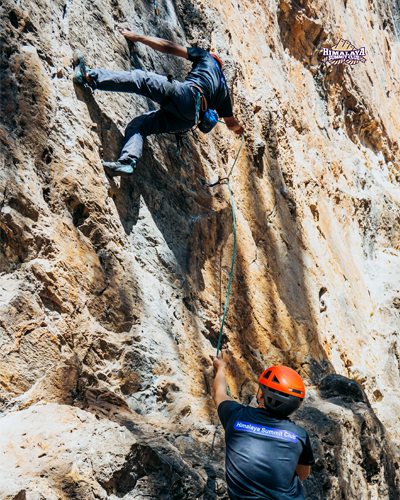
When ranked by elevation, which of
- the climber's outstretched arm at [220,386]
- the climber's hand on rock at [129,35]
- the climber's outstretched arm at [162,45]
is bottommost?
the climber's outstretched arm at [220,386]

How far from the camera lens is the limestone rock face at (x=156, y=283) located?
2.98 metres

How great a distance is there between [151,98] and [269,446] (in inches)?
126

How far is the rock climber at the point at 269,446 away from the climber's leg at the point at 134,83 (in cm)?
276

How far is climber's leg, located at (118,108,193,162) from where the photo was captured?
4.31 meters

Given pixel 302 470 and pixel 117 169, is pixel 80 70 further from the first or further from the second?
pixel 302 470

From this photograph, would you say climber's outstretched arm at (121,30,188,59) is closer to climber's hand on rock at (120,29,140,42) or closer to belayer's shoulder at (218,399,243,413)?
climber's hand on rock at (120,29,140,42)

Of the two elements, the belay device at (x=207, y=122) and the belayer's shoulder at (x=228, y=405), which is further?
the belay device at (x=207, y=122)

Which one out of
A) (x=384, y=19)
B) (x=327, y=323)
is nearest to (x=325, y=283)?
(x=327, y=323)

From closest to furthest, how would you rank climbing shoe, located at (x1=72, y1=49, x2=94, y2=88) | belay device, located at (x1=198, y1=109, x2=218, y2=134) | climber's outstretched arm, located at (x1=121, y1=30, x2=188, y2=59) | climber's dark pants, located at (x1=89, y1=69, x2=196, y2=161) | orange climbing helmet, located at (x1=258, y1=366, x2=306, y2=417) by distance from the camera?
1. orange climbing helmet, located at (x1=258, y1=366, x2=306, y2=417)
2. climbing shoe, located at (x1=72, y1=49, x2=94, y2=88)
3. climber's dark pants, located at (x1=89, y1=69, x2=196, y2=161)
4. climber's outstretched arm, located at (x1=121, y1=30, x2=188, y2=59)
5. belay device, located at (x1=198, y1=109, x2=218, y2=134)

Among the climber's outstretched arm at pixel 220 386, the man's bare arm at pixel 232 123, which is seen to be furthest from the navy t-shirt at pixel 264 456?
the man's bare arm at pixel 232 123
